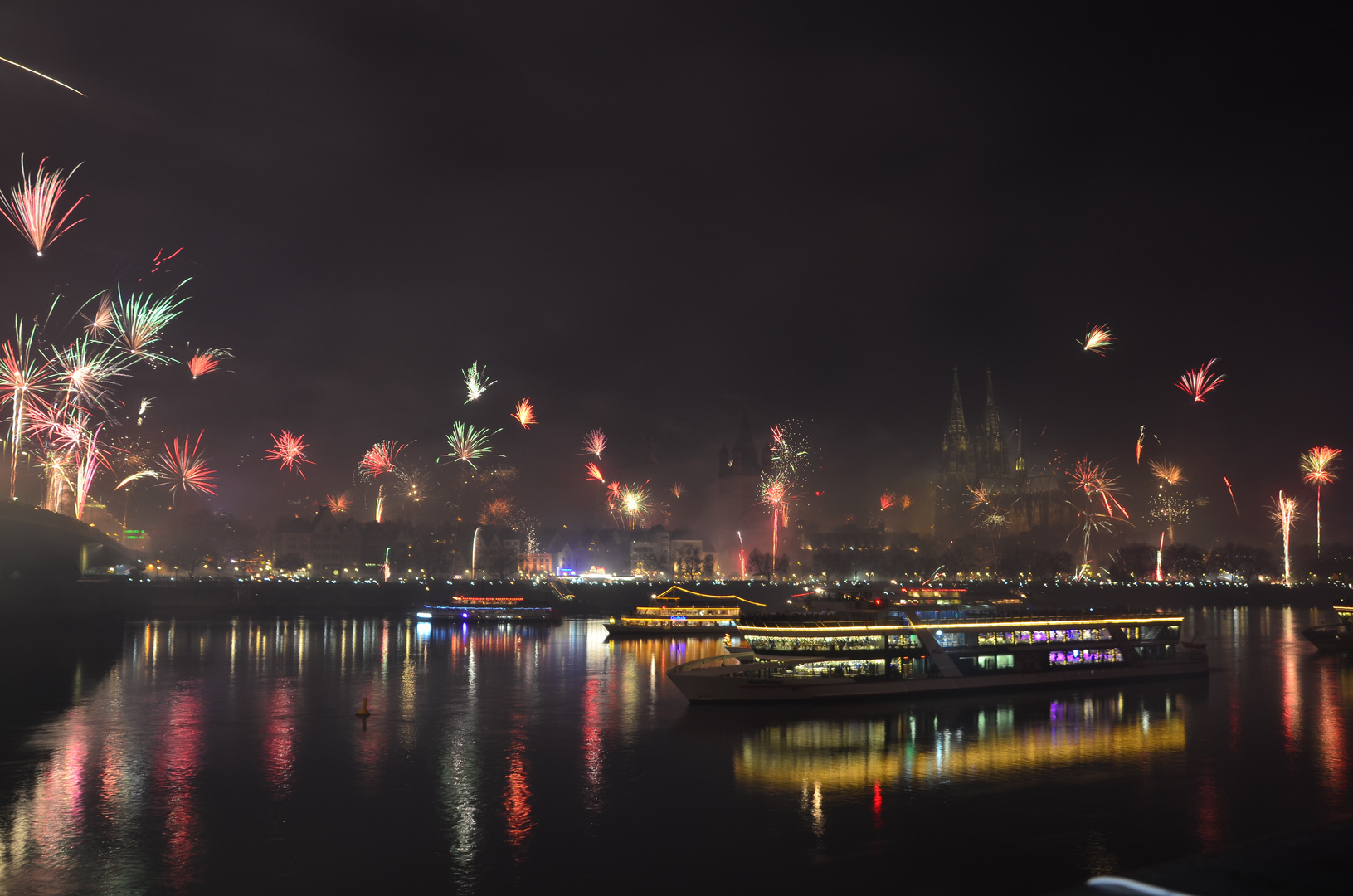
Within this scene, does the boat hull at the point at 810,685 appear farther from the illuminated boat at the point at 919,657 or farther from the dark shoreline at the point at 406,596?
the dark shoreline at the point at 406,596

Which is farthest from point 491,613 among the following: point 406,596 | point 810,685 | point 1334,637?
point 1334,637

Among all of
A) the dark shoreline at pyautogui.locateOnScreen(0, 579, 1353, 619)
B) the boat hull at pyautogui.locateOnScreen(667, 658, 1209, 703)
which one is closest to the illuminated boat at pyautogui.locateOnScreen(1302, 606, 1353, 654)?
the dark shoreline at pyautogui.locateOnScreen(0, 579, 1353, 619)

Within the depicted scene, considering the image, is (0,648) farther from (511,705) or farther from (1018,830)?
(1018,830)

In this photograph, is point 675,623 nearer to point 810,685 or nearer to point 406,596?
point 810,685

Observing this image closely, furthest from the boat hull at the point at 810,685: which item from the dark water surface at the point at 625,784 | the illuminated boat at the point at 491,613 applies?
the illuminated boat at the point at 491,613

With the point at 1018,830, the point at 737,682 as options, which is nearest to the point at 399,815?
the point at 1018,830

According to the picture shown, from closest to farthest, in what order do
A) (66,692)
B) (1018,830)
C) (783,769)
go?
(1018,830), (783,769), (66,692)
